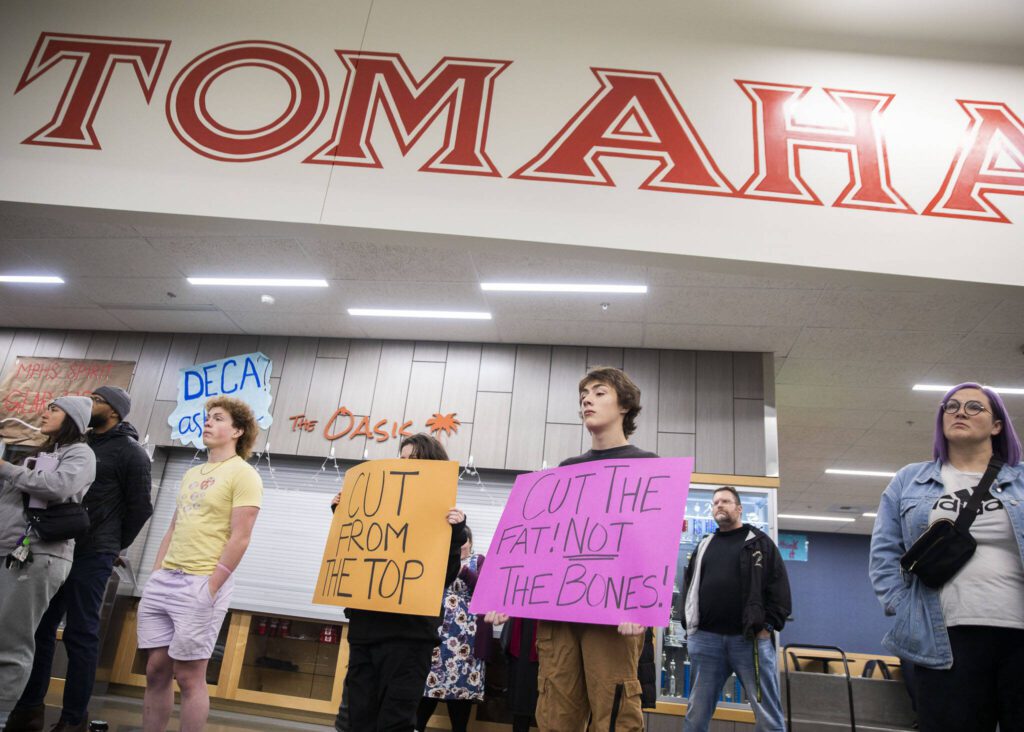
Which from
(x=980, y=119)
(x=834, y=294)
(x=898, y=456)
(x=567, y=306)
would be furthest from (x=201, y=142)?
(x=898, y=456)

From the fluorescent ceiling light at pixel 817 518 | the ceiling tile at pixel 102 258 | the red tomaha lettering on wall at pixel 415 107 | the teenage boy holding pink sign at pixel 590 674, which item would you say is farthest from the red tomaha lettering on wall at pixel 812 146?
A: the fluorescent ceiling light at pixel 817 518

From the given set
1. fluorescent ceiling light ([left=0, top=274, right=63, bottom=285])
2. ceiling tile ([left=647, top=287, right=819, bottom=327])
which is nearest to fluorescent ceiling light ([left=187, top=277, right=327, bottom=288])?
fluorescent ceiling light ([left=0, top=274, right=63, bottom=285])

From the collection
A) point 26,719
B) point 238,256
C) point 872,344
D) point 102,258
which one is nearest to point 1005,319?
point 872,344

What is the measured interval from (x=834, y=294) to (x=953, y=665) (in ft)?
11.5

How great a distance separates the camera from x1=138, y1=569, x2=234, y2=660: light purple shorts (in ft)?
7.93

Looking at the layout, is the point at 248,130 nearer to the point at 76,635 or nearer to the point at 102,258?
the point at 76,635

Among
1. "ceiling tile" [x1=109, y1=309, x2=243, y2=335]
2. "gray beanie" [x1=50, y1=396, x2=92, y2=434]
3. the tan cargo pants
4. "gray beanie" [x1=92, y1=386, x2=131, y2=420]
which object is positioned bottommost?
the tan cargo pants

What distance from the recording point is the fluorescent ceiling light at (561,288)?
16.6ft

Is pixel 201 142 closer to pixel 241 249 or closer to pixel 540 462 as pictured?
pixel 241 249

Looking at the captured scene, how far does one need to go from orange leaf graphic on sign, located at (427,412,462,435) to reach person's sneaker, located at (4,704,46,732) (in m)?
3.52

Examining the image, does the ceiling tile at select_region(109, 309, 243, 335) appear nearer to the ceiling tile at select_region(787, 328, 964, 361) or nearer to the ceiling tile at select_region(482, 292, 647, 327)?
the ceiling tile at select_region(482, 292, 647, 327)

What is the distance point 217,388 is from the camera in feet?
21.2

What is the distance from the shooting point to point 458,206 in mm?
3102

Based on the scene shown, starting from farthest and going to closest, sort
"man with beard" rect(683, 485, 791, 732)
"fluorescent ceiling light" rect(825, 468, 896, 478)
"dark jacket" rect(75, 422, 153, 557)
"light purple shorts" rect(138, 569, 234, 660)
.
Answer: "fluorescent ceiling light" rect(825, 468, 896, 478) < "man with beard" rect(683, 485, 791, 732) < "dark jacket" rect(75, 422, 153, 557) < "light purple shorts" rect(138, 569, 234, 660)
